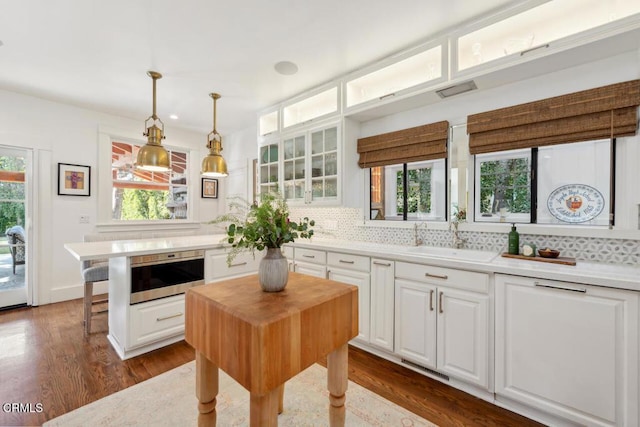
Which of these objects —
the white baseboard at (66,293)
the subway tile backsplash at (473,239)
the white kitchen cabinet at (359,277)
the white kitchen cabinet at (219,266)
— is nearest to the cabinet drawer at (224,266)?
the white kitchen cabinet at (219,266)

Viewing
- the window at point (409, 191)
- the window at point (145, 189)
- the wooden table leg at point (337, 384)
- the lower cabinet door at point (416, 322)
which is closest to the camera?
the wooden table leg at point (337, 384)

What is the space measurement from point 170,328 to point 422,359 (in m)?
2.31

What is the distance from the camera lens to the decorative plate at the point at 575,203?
2031 mm

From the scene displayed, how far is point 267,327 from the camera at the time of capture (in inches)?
41.8

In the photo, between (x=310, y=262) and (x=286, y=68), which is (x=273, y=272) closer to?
(x=310, y=262)

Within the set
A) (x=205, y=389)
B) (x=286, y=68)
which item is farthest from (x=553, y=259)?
(x=286, y=68)

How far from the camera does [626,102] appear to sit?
1825mm

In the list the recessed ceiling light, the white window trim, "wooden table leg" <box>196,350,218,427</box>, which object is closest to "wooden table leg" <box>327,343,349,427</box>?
"wooden table leg" <box>196,350,218,427</box>

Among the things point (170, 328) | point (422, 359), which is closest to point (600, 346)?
point (422, 359)

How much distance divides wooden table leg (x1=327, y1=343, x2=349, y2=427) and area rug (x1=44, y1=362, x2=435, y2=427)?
0.33 meters

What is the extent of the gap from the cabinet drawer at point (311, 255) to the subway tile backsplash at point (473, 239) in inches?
14.9

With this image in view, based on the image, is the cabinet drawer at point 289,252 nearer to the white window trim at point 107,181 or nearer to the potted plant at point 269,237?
the potted plant at point 269,237

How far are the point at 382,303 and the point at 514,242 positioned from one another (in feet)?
3.71

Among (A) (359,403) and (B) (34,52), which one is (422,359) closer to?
(A) (359,403)
